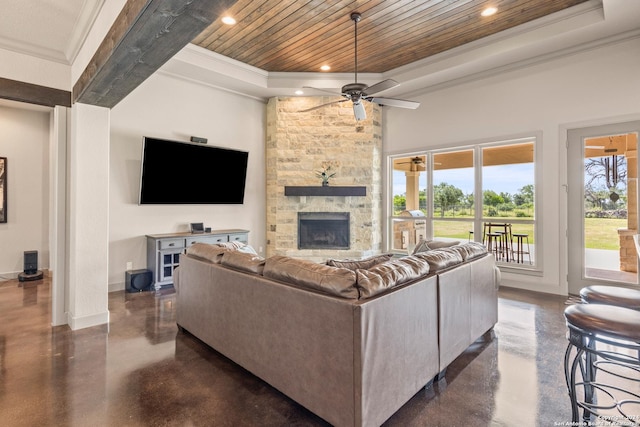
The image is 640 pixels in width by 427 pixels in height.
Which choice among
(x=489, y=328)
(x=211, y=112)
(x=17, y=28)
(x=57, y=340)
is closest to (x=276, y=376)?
(x=489, y=328)

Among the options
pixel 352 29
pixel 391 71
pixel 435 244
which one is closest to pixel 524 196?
pixel 435 244

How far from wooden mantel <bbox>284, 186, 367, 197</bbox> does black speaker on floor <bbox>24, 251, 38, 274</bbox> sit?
4.26m

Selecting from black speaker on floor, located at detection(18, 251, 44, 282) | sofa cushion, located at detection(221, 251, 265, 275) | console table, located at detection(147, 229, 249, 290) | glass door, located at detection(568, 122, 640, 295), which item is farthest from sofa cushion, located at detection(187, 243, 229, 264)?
glass door, located at detection(568, 122, 640, 295)

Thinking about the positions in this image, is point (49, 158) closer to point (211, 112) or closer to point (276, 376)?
point (211, 112)

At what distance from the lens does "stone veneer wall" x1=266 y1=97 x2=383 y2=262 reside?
6.11m

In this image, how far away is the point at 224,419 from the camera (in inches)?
75.6

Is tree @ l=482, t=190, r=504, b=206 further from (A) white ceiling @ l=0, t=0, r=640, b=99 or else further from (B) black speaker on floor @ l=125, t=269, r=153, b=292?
(B) black speaker on floor @ l=125, t=269, r=153, b=292

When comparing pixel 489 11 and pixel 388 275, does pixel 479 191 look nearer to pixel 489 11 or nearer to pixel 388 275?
pixel 489 11

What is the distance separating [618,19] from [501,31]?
1.20 m

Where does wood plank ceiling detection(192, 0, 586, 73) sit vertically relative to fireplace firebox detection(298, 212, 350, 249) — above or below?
above

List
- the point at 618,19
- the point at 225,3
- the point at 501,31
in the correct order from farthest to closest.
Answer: the point at 501,31, the point at 618,19, the point at 225,3

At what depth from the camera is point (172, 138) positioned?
206 inches

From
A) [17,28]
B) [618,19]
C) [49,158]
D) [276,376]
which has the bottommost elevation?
[276,376]

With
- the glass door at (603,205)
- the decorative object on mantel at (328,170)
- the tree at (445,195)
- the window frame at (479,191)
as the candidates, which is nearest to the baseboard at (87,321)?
the decorative object on mantel at (328,170)
